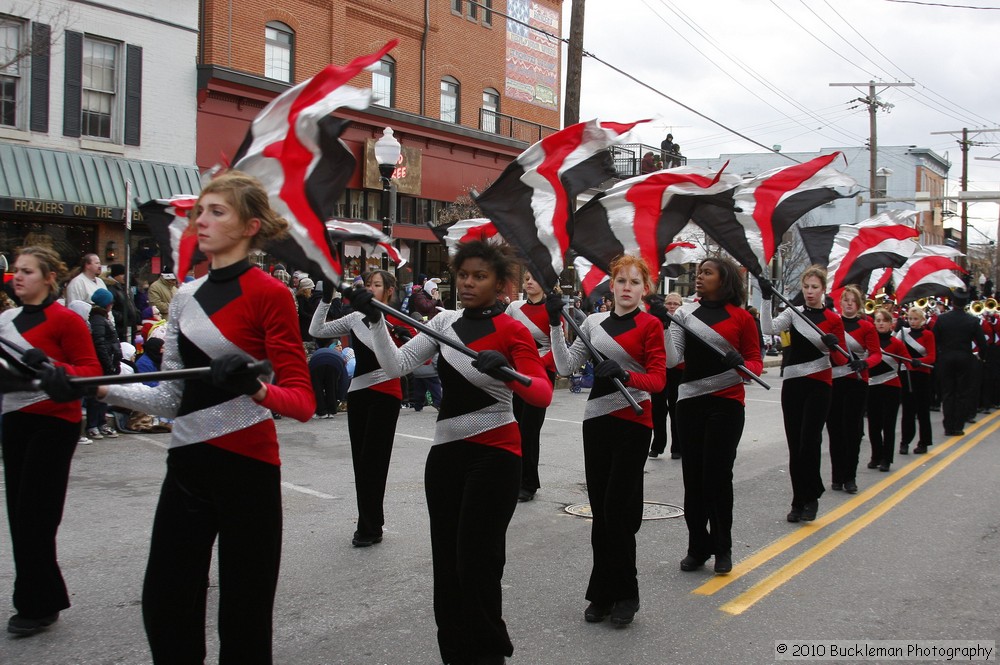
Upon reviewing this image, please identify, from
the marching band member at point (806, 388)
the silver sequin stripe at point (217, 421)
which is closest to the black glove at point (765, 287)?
the marching band member at point (806, 388)

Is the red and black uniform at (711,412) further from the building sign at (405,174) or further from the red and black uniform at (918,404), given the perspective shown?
the building sign at (405,174)

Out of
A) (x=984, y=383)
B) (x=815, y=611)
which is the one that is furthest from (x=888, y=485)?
(x=984, y=383)

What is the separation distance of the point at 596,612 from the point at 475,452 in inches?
59.1

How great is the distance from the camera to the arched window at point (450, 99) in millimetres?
27562

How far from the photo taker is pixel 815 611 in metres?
5.66

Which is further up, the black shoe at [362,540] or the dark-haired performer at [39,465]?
the dark-haired performer at [39,465]

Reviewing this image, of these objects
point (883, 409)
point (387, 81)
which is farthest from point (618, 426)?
point (387, 81)

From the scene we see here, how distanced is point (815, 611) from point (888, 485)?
4823 millimetres

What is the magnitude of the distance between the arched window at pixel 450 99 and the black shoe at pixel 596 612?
923 inches

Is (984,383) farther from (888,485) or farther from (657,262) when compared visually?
(657,262)

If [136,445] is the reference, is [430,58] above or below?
above

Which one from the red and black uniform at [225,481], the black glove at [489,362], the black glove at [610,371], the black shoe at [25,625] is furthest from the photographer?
the black glove at [610,371]

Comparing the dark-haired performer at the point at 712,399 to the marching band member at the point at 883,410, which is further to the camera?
the marching band member at the point at 883,410

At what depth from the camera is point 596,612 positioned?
5.38 m
